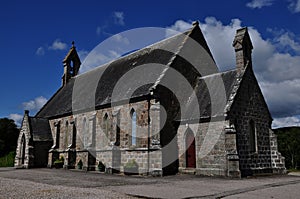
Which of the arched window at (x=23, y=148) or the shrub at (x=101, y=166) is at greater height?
the arched window at (x=23, y=148)

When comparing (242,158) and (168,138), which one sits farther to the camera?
(168,138)

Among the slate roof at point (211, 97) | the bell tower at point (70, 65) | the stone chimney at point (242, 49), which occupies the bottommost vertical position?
the slate roof at point (211, 97)

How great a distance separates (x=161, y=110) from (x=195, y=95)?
3.73 metres

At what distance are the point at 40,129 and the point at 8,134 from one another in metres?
24.6

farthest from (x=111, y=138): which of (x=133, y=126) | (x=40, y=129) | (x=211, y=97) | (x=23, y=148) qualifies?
(x=23, y=148)

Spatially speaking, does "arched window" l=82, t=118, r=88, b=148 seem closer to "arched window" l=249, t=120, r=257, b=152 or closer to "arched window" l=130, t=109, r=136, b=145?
"arched window" l=130, t=109, r=136, b=145

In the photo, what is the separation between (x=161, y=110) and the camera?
22172mm

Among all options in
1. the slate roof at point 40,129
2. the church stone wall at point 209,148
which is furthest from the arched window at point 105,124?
the slate roof at point 40,129

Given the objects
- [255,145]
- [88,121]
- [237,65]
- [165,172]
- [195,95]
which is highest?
[237,65]

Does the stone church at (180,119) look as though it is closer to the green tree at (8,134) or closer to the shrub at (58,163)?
the shrub at (58,163)

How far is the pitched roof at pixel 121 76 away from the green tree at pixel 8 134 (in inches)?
761

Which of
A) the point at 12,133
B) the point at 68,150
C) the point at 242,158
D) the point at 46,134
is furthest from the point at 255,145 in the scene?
the point at 12,133

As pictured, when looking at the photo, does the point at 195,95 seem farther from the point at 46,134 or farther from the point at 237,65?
the point at 46,134

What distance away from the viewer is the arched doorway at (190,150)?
867 inches
